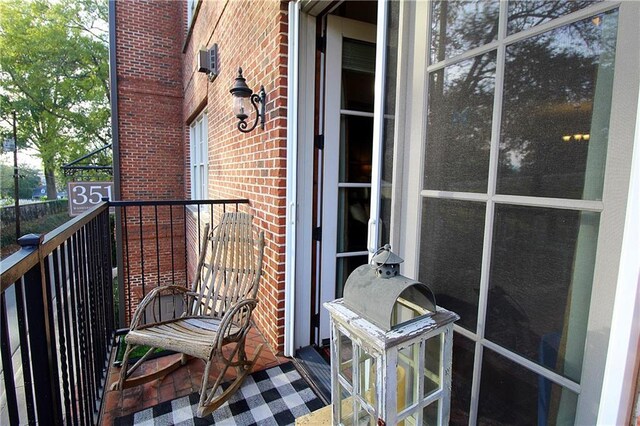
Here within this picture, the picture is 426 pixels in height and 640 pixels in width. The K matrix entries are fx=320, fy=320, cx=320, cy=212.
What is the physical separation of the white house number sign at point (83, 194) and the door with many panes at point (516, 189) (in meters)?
6.05

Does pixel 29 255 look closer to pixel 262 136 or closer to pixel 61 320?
pixel 61 320

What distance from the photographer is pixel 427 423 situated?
1.21 m

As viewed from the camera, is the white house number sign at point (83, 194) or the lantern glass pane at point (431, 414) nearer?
the lantern glass pane at point (431, 414)

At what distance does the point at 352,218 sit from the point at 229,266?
1000mm

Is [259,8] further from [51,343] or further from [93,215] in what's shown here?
[51,343]

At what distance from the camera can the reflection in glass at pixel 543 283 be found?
0.79 metres

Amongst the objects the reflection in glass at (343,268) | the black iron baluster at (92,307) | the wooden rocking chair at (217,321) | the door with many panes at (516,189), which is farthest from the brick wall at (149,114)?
the door with many panes at (516,189)

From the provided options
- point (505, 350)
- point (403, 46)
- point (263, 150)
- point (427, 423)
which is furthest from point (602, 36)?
point (263, 150)

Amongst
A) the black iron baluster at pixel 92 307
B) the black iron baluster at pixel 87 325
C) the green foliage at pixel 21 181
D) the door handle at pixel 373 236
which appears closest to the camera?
the door handle at pixel 373 236

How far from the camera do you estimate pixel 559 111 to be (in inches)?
32.7

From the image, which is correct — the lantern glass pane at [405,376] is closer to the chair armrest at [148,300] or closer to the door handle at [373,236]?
the door handle at [373,236]

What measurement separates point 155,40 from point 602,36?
8.88m

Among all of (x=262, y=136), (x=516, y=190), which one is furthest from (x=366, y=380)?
(x=262, y=136)

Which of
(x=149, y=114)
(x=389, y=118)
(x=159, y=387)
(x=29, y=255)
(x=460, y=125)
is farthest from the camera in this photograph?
(x=149, y=114)
